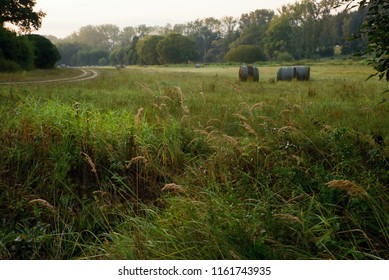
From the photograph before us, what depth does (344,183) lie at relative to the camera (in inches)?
82.3

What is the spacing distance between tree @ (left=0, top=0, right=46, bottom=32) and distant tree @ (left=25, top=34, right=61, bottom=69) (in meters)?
0.65

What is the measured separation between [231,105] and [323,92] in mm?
3265

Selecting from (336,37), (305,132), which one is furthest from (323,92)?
(305,132)

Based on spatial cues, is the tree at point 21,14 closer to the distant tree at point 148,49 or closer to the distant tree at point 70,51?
the distant tree at point 70,51

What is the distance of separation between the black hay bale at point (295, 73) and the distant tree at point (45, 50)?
775 centimetres

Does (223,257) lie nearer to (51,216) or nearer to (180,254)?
(180,254)

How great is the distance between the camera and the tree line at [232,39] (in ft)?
16.7

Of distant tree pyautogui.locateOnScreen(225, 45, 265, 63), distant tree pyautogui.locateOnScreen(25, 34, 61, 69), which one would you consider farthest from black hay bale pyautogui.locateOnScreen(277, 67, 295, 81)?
distant tree pyautogui.locateOnScreen(25, 34, 61, 69)

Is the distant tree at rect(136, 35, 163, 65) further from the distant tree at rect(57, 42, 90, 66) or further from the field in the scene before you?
the field

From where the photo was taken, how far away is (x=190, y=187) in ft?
12.7

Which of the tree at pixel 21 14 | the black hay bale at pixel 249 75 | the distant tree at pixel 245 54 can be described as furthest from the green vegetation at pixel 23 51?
the black hay bale at pixel 249 75

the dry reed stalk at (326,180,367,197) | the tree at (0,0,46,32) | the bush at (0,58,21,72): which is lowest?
the dry reed stalk at (326,180,367,197)

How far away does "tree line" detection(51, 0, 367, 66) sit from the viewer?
16.7 ft
